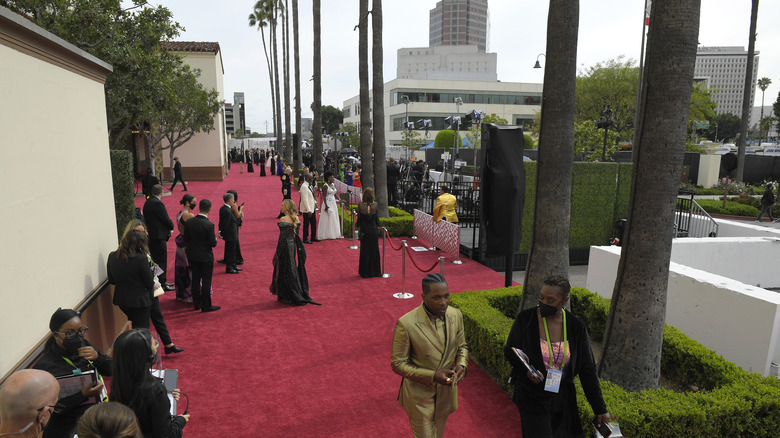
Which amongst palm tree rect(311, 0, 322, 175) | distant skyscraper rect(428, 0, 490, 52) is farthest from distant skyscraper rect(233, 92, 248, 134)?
palm tree rect(311, 0, 322, 175)

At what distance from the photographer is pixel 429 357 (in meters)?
3.47

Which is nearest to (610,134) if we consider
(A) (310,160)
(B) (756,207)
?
(B) (756,207)

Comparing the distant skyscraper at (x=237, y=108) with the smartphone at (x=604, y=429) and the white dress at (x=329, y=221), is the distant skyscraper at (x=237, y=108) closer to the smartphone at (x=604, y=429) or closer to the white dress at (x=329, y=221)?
the white dress at (x=329, y=221)

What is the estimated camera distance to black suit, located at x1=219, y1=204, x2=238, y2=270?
9.64 meters

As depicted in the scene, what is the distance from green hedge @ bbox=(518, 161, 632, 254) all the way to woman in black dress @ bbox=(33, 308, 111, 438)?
10.6 meters

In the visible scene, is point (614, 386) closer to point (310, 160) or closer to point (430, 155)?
point (310, 160)

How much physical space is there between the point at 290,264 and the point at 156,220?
2432mm

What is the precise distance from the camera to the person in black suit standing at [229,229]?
9.60 meters

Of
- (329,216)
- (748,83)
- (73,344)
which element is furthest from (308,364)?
(748,83)

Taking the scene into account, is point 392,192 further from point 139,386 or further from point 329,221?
point 139,386

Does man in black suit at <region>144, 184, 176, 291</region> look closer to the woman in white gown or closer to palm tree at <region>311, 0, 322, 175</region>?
the woman in white gown

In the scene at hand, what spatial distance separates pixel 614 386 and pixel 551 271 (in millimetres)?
1854

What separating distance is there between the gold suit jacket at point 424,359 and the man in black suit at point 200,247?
4.67 metres

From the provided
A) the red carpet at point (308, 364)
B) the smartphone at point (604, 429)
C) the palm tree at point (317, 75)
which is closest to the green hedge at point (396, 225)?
the red carpet at point (308, 364)
